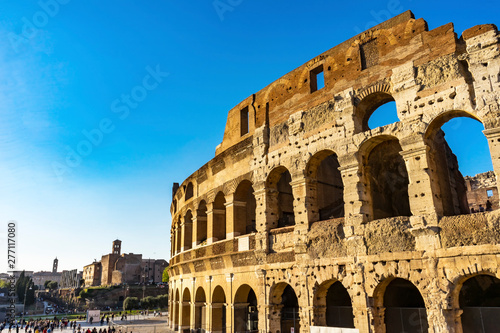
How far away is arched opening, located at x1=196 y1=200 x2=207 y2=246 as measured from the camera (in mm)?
17703

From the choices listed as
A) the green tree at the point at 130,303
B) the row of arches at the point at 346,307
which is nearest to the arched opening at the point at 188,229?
the row of arches at the point at 346,307

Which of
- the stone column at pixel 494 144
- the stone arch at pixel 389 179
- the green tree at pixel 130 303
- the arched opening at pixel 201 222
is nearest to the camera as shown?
the stone column at pixel 494 144

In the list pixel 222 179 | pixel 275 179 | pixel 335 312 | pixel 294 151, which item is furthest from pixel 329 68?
pixel 335 312

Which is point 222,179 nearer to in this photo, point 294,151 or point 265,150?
point 265,150

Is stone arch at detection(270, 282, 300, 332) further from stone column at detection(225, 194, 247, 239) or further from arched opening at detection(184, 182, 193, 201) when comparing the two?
arched opening at detection(184, 182, 193, 201)

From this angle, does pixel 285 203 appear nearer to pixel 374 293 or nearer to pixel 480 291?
pixel 374 293

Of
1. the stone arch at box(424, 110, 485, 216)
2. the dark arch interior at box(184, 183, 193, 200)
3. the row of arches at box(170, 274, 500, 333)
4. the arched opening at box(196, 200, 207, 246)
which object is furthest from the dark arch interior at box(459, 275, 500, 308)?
the dark arch interior at box(184, 183, 193, 200)

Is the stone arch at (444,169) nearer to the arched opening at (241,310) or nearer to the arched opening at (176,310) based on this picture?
the arched opening at (241,310)

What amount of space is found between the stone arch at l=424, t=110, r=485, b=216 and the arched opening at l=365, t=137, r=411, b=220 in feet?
4.77

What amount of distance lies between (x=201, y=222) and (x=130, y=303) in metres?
34.0

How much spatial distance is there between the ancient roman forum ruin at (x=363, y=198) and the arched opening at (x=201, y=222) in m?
1.20

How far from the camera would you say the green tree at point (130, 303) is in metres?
46.1

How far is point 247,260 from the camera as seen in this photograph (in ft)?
44.7

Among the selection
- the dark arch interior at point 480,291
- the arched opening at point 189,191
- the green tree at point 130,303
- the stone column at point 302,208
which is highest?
the arched opening at point 189,191
